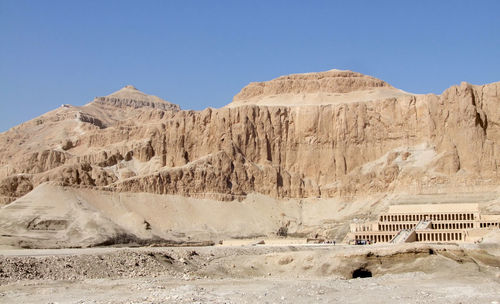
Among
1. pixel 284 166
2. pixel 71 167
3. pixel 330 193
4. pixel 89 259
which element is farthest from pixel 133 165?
pixel 89 259

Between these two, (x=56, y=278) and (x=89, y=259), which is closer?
(x=56, y=278)

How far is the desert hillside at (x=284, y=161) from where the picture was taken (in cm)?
11569

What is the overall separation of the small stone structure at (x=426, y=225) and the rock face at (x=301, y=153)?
9.74 m

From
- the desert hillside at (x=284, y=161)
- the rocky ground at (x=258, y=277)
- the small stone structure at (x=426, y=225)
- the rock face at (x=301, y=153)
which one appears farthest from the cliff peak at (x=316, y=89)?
the rocky ground at (x=258, y=277)

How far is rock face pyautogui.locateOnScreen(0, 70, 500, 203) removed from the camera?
119 metres

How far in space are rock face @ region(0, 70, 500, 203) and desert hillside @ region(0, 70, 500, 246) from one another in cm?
18

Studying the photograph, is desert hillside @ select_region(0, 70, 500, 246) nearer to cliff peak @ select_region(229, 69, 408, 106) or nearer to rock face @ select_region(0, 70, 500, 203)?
rock face @ select_region(0, 70, 500, 203)

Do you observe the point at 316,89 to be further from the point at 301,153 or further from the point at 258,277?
the point at 258,277

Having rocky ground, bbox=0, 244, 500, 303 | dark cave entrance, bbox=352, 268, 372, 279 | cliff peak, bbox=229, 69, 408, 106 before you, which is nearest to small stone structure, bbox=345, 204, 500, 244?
rocky ground, bbox=0, 244, 500, 303

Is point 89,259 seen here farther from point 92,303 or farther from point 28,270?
point 92,303

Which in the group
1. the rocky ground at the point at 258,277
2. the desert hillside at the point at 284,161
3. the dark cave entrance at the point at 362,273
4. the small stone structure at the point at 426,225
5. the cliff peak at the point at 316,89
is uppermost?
the cliff peak at the point at 316,89

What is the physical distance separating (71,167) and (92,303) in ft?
270

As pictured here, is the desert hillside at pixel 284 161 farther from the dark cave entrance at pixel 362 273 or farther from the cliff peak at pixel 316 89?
the dark cave entrance at pixel 362 273

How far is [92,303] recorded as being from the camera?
38.9m
